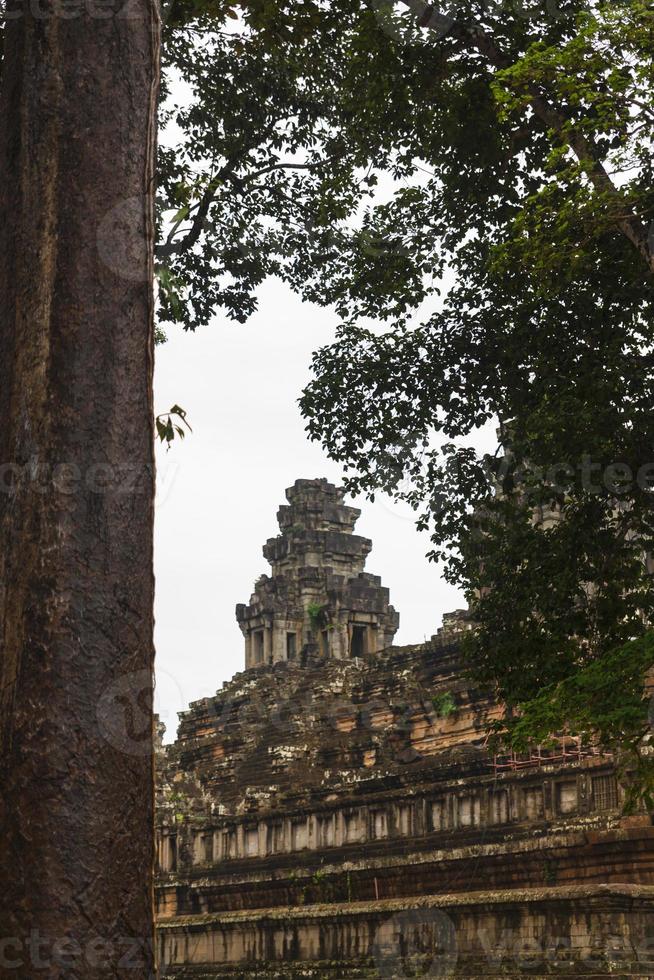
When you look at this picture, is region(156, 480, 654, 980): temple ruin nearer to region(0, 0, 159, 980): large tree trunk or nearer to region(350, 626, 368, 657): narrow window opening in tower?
region(0, 0, 159, 980): large tree trunk

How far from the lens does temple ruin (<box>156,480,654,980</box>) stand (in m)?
13.3

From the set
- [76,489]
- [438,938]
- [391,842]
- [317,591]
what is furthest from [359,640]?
[76,489]

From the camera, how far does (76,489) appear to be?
13.8 ft

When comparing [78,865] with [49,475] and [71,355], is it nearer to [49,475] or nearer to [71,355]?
[49,475]

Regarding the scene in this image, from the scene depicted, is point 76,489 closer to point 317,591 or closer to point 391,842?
point 391,842

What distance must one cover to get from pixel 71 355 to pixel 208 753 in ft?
88.9

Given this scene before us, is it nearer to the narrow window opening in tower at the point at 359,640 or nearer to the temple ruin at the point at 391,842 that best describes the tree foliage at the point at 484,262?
the temple ruin at the point at 391,842

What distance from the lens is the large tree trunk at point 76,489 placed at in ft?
12.9

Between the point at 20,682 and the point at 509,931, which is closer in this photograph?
the point at 20,682

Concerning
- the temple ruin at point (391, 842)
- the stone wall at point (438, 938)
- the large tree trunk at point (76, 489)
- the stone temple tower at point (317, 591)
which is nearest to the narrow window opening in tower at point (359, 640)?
the stone temple tower at point (317, 591)

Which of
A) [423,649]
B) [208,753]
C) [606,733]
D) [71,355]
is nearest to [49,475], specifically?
[71,355]

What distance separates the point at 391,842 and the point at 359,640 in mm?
26251

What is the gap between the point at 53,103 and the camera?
15.0 ft

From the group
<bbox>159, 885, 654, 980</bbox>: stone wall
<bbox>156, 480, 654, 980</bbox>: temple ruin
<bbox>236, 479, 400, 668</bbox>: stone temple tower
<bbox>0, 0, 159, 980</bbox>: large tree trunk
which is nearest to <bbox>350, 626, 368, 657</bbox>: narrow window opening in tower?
<bbox>236, 479, 400, 668</bbox>: stone temple tower
